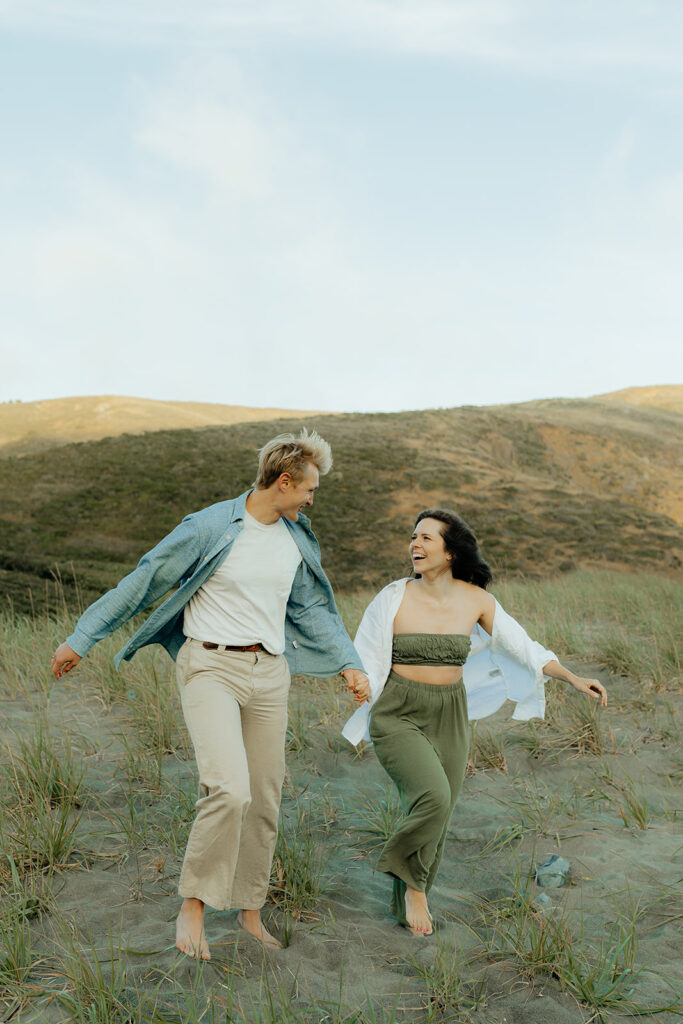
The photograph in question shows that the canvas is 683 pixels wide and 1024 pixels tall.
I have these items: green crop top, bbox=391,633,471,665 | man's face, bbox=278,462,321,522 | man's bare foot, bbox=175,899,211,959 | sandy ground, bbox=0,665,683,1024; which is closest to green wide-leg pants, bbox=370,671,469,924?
green crop top, bbox=391,633,471,665

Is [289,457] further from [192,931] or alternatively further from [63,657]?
[192,931]

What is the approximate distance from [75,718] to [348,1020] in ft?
12.7

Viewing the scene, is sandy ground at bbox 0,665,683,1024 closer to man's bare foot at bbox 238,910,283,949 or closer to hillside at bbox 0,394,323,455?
man's bare foot at bbox 238,910,283,949

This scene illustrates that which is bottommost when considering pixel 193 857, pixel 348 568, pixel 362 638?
pixel 348 568

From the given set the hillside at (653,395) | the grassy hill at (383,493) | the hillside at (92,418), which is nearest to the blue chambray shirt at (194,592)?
the grassy hill at (383,493)

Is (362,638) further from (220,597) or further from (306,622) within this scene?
Answer: (220,597)

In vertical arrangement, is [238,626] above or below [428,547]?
below

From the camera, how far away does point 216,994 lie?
2.91 meters

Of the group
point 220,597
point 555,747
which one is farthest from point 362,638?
point 555,747

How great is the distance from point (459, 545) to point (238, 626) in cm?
125

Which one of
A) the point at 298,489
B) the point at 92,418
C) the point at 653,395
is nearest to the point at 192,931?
the point at 298,489

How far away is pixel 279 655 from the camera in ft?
11.8

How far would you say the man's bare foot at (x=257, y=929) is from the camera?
11.1 ft

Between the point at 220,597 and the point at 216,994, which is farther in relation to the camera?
the point at 220,597
